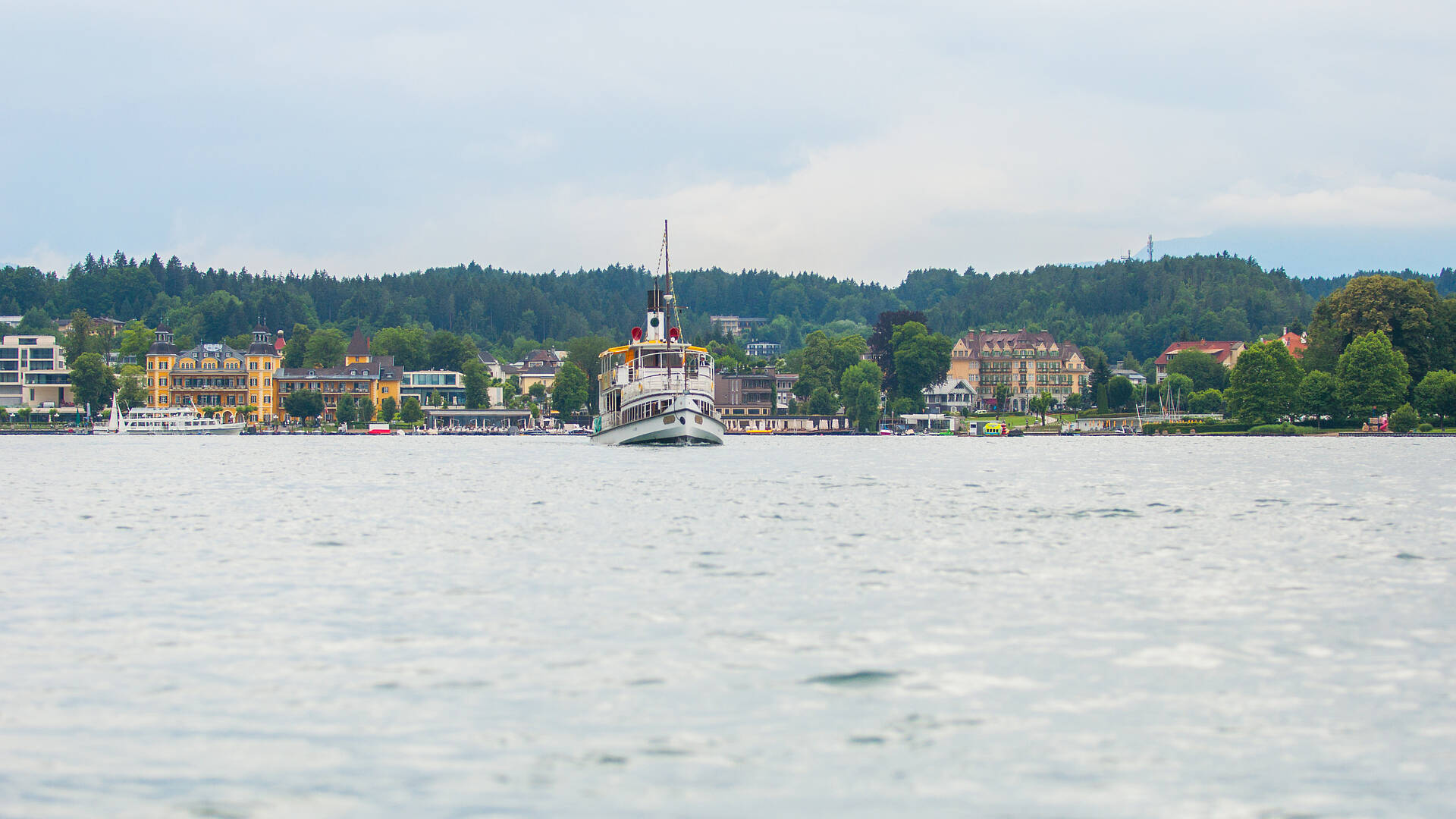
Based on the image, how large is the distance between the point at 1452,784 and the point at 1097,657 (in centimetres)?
464

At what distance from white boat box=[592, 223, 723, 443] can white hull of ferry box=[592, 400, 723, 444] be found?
0.15 ft

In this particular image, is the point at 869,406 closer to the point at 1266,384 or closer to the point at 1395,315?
the point at 1266,384

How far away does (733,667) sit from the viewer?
1392 centimetres


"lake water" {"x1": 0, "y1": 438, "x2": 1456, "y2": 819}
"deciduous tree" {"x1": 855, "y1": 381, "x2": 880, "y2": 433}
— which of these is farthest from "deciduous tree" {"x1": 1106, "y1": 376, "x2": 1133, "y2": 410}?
"lake water" {"x1": 0, "y1": 438, "x2": 1456, "y2": 819}

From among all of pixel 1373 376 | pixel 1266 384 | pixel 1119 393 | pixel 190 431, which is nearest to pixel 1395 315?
pixel 1373 376

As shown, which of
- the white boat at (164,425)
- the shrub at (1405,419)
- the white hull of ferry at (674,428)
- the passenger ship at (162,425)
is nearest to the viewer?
the white hull of ferry at (674,428)

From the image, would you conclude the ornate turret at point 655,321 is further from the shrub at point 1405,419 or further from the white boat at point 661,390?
the shrub at point 1405,419

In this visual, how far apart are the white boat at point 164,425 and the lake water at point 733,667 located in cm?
16918

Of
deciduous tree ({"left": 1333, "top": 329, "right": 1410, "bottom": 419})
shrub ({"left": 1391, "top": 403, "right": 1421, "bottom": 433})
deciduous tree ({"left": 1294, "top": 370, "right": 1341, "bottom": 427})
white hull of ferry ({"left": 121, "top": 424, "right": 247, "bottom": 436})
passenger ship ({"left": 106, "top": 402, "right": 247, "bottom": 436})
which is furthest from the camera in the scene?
passenger ship ({"left": 106, "top": 402, "right": 247, "bottom": 436})

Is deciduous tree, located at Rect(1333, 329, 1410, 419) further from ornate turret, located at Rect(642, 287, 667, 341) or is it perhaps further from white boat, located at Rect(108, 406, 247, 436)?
white boat, located at Rect(108, 406, 247, 436)

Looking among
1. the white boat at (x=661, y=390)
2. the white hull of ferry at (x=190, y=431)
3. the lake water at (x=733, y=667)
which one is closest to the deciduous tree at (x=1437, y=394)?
the white boat at (x=661, y=390)

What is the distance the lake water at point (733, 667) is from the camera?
989cm

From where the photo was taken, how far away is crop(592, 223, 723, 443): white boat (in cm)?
8500

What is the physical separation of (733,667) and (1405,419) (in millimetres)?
126981
